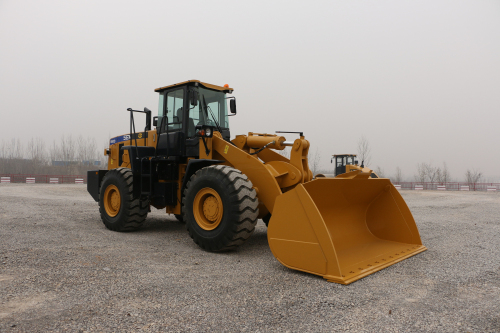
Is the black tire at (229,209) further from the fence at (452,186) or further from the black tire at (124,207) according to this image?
the fence at (452,186)

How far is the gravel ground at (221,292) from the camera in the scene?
9.89 feet

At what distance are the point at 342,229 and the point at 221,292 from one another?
256 cm

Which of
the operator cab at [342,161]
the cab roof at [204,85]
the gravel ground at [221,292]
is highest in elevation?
the cab roof at [204,85]

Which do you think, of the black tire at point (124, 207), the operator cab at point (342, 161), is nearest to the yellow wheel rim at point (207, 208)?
the black tire at point (124, 207)

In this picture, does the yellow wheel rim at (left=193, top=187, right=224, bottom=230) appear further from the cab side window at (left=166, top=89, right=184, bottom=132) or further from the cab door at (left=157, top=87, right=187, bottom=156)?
the cab side window at (left=166, top=89, right=184, bottom=132)

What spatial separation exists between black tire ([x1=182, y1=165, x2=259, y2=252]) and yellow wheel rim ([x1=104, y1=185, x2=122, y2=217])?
2696 mm

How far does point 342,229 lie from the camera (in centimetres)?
559

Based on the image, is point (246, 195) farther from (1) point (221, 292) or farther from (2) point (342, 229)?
(1) point (221, 292)

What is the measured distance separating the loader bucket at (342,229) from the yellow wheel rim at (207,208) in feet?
3.95

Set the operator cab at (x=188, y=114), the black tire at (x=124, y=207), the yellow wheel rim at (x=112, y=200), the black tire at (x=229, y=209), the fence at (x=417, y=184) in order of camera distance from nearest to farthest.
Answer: the black tire at (x=229, y=209) < the operator cab at (x=188, y=114) < the black tire at (x=124, y=207) < the yellow wheel rim at (x=112, y=200) < the fence at (x=417, y=184)

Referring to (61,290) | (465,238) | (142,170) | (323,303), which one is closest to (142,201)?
(142,170)

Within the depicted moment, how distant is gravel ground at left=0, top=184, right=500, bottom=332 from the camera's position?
3.01 metres

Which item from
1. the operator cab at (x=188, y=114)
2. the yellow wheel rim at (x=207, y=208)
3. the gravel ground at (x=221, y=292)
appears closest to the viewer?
the gravel ground at (x=221, y=292)

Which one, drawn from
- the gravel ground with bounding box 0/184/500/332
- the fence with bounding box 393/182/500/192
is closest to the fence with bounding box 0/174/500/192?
the fence with bounding box 393/182/500/192
